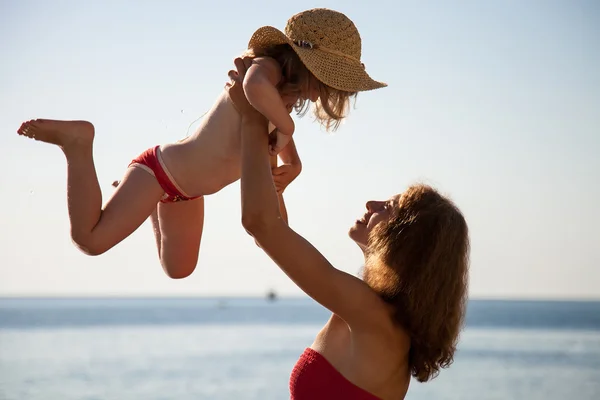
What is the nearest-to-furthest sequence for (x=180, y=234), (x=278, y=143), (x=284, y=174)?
(x=278, y=143) < (x=284, y=174) < (x=180, y=234)

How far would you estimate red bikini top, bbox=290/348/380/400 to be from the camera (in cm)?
288

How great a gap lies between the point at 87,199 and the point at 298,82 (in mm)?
874

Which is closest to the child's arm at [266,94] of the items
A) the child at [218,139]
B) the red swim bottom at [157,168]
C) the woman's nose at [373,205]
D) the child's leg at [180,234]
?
the child at [218,139]

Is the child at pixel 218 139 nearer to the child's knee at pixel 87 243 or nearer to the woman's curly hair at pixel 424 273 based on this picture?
the child's knee at pixel 87 243

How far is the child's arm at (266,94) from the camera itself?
9.50 feet

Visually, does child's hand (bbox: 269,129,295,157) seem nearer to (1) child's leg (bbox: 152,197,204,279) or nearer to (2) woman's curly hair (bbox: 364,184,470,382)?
(2) woman's curly hair (bbox: 364,184,470,382)

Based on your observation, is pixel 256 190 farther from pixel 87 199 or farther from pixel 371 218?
pixel 87 199

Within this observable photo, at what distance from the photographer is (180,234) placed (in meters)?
3.86

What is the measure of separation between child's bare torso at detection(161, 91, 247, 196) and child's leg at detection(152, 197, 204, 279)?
22 cm

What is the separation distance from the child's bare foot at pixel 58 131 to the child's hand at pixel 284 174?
725 mm

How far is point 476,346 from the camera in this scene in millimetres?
27922

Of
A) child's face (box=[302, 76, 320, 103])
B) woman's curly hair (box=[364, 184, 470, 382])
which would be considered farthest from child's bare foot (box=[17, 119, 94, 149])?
woman's curly hair (box=[364, 184, 470, 382])

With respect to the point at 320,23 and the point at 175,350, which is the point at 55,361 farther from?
the point at 320,23

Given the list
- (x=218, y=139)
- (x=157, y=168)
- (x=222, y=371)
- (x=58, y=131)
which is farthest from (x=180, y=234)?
(x=222, y=371)
